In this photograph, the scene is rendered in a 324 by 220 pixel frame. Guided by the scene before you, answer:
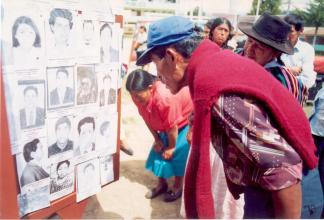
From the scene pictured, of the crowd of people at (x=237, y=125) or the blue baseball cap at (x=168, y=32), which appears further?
the blue baseball cap at (x=168, y=32)

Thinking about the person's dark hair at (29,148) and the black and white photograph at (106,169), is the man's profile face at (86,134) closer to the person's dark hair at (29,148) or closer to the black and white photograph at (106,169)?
the black and white photograph at (106,169)

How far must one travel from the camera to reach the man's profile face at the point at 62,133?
66.1 inches

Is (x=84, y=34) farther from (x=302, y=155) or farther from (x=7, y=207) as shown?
(x=302, y=155)

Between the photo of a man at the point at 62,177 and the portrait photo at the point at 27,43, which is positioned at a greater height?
the portrait photo at the point at 27,43

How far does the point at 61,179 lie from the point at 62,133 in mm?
263

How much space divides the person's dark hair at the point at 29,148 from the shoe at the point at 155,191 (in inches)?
71.6

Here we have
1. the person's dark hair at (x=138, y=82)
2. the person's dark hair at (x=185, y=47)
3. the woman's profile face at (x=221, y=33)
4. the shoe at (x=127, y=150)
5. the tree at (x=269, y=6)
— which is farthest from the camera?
the tree at (x=269, y=6)

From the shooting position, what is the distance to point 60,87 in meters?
1.63

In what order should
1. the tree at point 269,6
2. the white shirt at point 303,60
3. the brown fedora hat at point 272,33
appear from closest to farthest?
the brown fedora hat at point 272,33 < the white shirt at point 303,60 < the tree at point 269,6

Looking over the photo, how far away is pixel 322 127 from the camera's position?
2.25m

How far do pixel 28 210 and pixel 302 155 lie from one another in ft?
4.27

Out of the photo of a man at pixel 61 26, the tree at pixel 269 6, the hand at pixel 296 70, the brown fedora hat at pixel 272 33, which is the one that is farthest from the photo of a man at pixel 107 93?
the tree at pixel 269 6

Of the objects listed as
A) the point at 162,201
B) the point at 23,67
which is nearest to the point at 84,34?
the point at 23,67

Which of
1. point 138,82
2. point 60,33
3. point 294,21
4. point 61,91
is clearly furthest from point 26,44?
point 294,21
